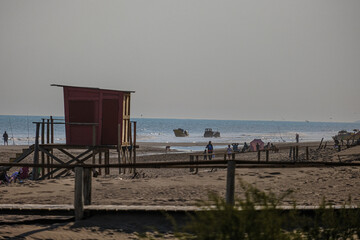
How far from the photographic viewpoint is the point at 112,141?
22438 mm

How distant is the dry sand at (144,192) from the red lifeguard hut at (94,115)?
9.74 feet

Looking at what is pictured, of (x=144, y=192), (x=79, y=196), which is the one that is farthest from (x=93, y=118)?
(x=79, y=196)

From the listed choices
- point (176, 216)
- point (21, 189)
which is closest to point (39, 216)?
point (176, 216)

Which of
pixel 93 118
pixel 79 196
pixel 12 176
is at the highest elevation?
pixel 93 118

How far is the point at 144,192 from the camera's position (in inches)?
553

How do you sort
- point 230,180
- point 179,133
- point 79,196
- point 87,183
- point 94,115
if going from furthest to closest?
point 179,133 → point 94,115 → point 87,183 → point 79,196 → point 230,180

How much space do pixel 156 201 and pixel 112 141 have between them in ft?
36.0

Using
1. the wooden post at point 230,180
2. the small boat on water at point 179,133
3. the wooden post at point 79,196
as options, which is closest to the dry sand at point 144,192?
the wooden post at point 79,196

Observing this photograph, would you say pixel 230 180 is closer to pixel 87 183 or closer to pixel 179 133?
pixel 87 183

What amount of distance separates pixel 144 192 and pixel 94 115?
8.24 meters

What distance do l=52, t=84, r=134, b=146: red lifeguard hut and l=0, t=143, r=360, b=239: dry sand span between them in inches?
117

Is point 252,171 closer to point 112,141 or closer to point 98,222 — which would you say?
point 112,141

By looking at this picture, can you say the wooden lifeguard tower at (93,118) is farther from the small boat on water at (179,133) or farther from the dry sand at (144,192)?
the small boat on water at (179,133)

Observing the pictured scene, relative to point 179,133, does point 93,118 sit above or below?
above
